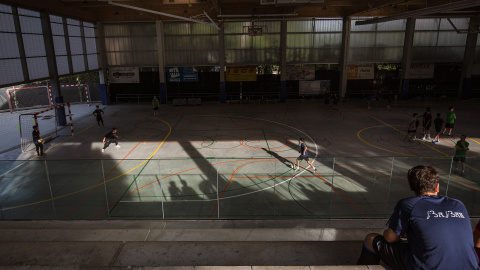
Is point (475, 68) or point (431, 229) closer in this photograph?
point (431, 229)

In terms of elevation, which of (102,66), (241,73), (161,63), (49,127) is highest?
(161,63)

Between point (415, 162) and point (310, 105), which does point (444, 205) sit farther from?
point (310, 105)

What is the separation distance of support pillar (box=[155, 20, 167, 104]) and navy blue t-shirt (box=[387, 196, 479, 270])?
3528cm

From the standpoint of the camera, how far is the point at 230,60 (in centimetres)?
3675

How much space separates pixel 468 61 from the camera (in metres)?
36.6

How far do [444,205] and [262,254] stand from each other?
117 inches

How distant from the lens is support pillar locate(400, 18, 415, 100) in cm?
3553

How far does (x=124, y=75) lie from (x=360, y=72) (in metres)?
27.6

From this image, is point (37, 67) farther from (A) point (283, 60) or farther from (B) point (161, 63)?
(A) point (283, 60)

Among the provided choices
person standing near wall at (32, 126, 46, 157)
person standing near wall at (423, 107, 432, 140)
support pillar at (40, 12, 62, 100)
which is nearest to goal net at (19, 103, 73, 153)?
support pillar at (40, 12, 62, 100)

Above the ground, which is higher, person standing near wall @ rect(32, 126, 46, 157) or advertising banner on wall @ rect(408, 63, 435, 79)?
advertising banner on wall @ rect(408, 63, 435, 79)

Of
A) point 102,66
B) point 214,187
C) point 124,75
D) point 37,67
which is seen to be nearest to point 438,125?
point 214,187

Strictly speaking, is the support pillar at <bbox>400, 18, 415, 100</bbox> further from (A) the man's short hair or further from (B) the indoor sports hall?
(A) the man's short hair

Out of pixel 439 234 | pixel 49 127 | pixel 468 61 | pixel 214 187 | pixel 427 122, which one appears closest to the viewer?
pixel 439 234
